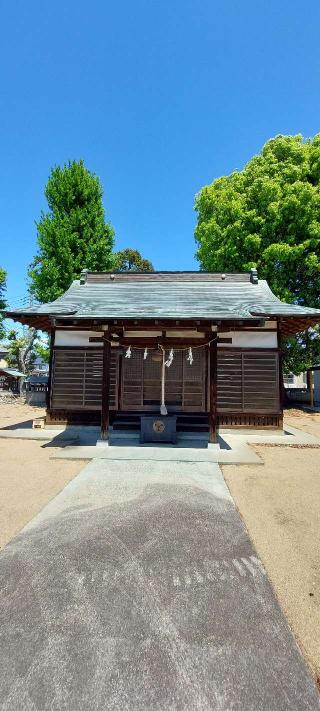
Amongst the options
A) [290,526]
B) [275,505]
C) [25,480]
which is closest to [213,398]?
[275,505]

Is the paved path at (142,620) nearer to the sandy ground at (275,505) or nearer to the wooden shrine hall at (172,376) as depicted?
the sandy ground at (275,505)

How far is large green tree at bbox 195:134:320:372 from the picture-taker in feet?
56.0

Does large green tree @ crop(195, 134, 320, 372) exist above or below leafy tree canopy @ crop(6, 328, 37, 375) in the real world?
above

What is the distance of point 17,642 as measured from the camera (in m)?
2.23

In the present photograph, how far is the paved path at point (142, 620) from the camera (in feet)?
6.16

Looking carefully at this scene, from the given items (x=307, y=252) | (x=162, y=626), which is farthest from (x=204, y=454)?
(x=307, y=252)

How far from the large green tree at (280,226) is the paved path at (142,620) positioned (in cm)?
1585

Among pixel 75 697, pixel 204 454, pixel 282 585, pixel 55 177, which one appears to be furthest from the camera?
pixel 55 177

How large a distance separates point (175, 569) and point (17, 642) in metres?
1.46

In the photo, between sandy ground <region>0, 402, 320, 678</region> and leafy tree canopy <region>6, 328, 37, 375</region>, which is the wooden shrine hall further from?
leafy tree canopy <region>6, 328, 37, 375</region>

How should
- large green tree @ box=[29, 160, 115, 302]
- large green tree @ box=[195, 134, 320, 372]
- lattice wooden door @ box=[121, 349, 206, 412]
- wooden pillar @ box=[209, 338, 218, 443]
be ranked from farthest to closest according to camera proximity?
large green tree @ box=[29, 160, 115, 302] → large green tree @ box=[195, 134, 320, 372] → lattice wooden door @ box=[121, 349, 206, 412] → wooden pillar @ box=[209, 338, 218, 443]

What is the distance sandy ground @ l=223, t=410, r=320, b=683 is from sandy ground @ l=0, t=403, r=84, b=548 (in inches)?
119

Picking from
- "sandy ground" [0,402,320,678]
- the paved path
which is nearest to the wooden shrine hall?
"sandy ground" [0,402,320,678]

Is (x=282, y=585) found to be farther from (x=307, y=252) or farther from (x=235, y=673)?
(x=307, y=252)
